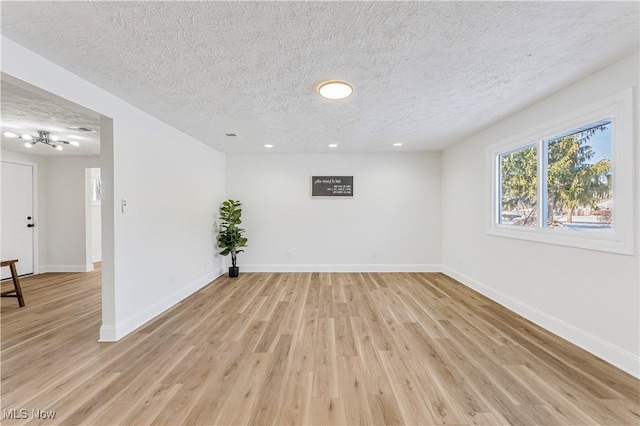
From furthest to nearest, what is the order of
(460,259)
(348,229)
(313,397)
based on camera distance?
(348,229)
(460,259)
(313,397)

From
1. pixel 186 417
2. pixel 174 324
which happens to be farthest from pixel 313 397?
pixel 174 324

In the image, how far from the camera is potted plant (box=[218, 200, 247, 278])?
490 cm

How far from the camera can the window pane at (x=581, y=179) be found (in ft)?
7.33

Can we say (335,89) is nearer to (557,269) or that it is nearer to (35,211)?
(557,269)

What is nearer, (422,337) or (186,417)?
(186,417)

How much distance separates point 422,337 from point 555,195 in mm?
2100

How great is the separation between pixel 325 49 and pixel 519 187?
3075 mm

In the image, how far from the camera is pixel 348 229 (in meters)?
5.33

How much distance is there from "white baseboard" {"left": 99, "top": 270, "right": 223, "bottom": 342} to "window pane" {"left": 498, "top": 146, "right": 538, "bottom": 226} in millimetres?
4669

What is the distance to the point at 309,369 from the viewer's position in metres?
2.05

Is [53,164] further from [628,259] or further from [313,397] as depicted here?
[628,259]

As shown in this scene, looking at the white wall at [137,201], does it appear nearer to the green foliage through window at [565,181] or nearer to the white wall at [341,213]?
the white wall at [341,213]

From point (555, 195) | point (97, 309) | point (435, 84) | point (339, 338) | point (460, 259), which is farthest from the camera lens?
point (460, 259)

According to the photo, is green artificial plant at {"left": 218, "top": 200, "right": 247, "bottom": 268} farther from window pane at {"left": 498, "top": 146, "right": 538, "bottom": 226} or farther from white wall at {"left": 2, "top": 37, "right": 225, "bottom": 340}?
window pane at {"left": 498, "top": 146, "right": 538, "bottom": 226}
